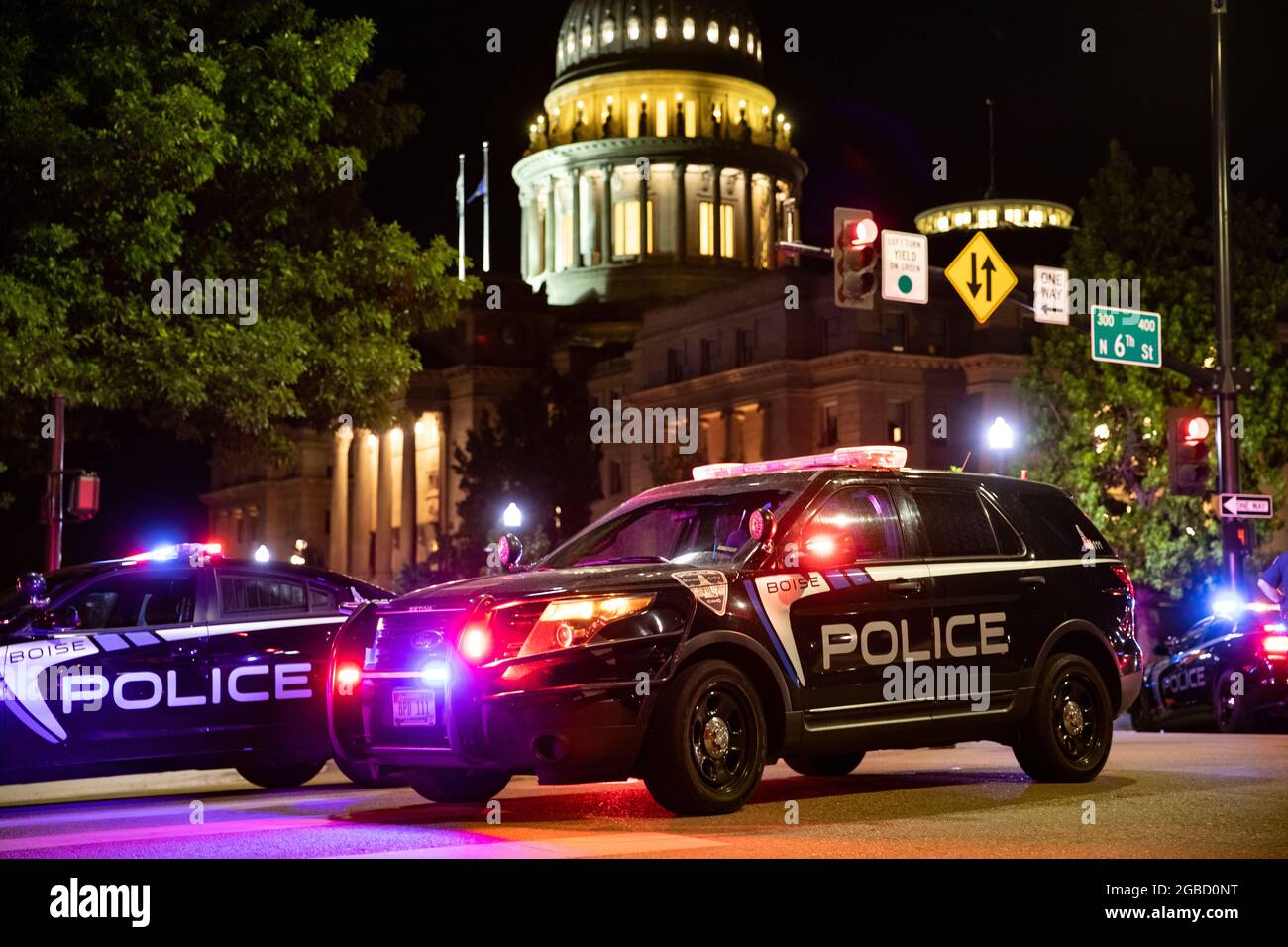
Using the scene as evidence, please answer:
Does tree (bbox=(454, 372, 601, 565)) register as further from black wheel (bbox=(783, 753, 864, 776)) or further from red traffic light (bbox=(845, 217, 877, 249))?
black wheel (bbox=(783, 753, 864, 776))

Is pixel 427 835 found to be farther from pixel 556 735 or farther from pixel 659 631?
pixel 659 631

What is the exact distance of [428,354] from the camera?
107 metres

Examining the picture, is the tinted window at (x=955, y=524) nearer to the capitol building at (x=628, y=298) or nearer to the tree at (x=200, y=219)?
the tree at (x=200, y=219)

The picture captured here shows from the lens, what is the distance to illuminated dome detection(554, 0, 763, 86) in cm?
12106

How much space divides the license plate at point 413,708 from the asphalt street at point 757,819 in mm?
527

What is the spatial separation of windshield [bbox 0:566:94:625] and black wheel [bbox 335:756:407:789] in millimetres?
2167

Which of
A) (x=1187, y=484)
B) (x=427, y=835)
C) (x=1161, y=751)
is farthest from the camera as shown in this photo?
(x=1187, y=484)

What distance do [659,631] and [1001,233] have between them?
316 ft

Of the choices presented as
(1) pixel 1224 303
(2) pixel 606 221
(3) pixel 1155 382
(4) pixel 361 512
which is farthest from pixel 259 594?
(2) pixel 606 221

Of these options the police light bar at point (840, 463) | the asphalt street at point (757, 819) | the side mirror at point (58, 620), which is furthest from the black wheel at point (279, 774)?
the police light bar at point (840, 463)

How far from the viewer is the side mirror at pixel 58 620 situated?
1211 cm

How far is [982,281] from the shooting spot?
22016 millimetres
